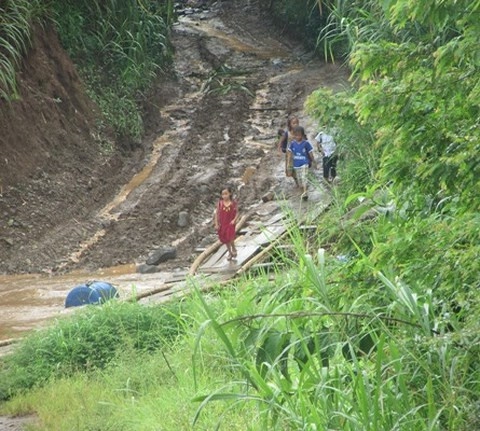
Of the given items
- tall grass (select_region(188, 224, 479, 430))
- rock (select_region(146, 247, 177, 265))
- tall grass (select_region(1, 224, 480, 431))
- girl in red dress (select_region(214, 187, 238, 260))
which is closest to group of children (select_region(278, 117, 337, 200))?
rock (select_region(146, 247, 177, 265))

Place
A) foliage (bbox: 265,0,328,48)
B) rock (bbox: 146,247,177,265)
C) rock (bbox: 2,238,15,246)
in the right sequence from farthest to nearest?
1. foliage (bbox: 265,0,328,48)
2. rock (bbox: 2,238,15,246)
3. rock (bbox: 146,247,177,265)

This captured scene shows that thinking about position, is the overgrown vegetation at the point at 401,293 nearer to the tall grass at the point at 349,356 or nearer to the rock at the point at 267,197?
the tall grass at the point at 349,356

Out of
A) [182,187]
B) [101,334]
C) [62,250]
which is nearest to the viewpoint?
[101,334]

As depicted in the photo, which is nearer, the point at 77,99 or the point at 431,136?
the point at 431,136

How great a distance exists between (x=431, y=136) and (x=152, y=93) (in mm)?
21294

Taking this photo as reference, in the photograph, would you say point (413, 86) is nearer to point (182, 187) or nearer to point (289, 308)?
point (289, 308)

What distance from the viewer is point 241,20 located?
36062mm

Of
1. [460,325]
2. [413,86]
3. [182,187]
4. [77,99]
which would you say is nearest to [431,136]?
[413,86]

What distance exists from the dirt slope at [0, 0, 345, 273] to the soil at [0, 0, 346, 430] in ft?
0.09

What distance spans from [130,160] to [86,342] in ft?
42.5

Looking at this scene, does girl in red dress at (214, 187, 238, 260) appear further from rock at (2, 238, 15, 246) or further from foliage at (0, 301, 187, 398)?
foliage at (0, 301, 187, 398)

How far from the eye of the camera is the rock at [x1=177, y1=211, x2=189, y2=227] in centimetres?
1883

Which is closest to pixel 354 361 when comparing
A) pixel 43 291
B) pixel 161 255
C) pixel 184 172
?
pixel 43 291

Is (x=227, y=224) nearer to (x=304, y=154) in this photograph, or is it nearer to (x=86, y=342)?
(x=304, y=154)
